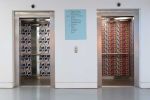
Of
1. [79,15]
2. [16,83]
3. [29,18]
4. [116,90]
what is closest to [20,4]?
[29,18]

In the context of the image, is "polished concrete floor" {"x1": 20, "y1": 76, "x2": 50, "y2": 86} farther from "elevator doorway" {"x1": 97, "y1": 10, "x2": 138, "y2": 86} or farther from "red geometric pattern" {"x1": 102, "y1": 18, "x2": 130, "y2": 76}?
"red geometric pattern" {"x1": 102, "y1": 18, "x2": 130, "y2": 76}

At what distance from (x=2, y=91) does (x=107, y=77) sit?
441 centimetres

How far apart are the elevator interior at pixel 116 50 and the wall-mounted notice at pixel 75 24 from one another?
1.87 metres

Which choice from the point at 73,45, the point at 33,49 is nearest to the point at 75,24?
the point at 73,45

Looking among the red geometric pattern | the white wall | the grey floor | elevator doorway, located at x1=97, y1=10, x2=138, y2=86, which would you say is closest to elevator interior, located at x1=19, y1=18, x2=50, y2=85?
the white wall

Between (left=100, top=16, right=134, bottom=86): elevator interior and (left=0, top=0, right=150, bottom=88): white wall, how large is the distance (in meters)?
1.68

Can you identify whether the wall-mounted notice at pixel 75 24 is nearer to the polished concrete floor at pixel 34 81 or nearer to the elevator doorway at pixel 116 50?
the elevator doorway at pixel 116 50

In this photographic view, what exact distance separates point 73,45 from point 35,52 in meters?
1.88

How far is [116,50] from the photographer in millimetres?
11977

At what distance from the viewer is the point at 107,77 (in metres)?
12.1

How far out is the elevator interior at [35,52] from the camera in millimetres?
10891

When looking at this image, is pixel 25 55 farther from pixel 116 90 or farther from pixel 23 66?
pixel 116 90

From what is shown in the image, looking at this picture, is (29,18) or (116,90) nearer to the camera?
(116,90)

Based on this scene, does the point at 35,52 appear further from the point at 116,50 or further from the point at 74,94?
the point at 116,50
